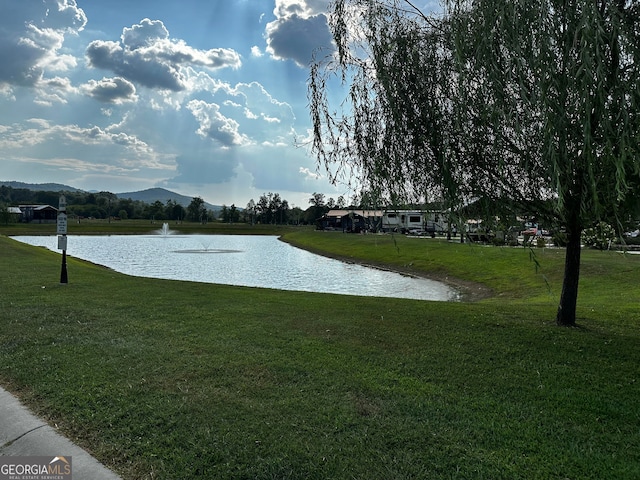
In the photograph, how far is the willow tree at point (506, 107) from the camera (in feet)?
14.5

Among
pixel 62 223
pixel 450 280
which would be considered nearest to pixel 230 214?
pixel 450 280

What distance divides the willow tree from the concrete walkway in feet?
16.0

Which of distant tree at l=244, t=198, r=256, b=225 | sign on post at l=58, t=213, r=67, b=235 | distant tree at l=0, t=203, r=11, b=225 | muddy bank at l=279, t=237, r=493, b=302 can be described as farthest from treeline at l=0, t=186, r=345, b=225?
sign on post at l=58, t=213, r=67, b=235

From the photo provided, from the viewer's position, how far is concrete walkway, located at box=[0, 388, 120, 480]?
353cm

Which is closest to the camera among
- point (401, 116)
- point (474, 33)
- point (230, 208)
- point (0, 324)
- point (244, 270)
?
point (474, 33)

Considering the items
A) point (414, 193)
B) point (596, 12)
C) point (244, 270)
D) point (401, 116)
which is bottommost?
point (244, 270)

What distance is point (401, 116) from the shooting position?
21.7ft

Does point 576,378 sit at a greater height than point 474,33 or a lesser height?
lesser

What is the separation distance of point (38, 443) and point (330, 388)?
293cm

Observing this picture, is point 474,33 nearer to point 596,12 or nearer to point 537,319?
point 596,12

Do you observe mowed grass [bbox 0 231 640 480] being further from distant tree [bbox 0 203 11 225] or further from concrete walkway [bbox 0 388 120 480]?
distant tree [bbox 0 203 11 225]

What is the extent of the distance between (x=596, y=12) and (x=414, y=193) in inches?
145

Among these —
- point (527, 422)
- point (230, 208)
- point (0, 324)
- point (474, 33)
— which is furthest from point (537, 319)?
point (230, 208)

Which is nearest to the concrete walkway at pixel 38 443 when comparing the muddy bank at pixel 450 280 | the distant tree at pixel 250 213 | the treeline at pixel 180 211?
the muddy bank at pixel 450 280
